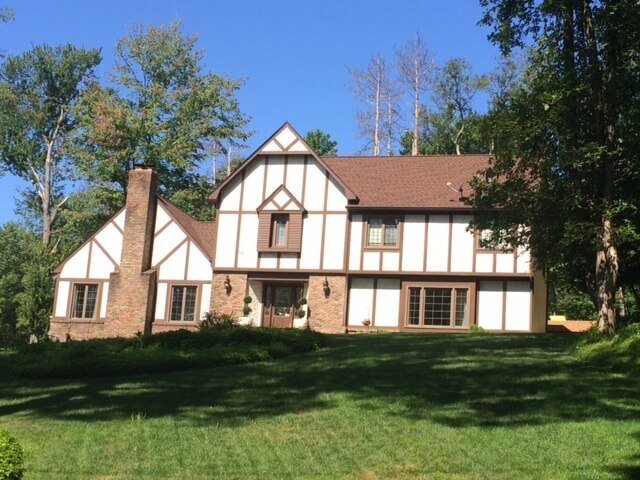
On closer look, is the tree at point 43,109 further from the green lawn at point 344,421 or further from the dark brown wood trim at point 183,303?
the green lawn at point 344,421

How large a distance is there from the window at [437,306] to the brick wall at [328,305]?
264 cm

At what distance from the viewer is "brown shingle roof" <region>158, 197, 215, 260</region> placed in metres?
31.4

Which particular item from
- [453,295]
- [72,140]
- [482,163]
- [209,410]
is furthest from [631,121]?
[72,140]

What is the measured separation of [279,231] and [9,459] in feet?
77.2

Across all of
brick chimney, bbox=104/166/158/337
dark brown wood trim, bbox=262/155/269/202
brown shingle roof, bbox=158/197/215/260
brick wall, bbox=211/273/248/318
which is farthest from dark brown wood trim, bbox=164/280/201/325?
dark brown wood trim, bbox=262/155/269/202

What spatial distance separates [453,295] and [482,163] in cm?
637

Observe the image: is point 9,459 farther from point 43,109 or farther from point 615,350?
point 43,109

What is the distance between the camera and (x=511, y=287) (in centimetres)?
2775

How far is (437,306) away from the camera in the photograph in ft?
93.0

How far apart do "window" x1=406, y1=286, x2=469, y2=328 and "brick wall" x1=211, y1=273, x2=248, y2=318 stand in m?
6.53

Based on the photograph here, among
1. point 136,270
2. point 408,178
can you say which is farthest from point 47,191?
point 408,178

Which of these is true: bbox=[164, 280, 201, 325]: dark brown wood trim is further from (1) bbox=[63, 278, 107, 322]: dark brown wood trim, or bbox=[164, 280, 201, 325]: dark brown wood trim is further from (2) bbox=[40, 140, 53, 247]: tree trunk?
(2) bbox=[40, 140, 53, 247]: tree trunk

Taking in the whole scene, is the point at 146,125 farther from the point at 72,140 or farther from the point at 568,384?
the point at 568,384

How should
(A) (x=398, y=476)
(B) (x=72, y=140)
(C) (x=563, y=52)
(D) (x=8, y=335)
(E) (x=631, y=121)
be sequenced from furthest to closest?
(D) (x=8, y=335), (B) (x=72, y=140), (C) (x=563, y=52), (E) (x=631, y=121), (A) (x=398, y=476)
